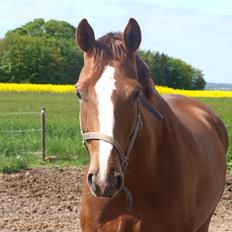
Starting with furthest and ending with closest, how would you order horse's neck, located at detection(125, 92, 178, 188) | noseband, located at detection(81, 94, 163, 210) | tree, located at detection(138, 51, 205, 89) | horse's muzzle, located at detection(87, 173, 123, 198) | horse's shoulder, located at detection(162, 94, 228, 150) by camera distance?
1. tree, located at detection(138, 51, 205, 89)
2. horse's shoulder, located at detection(162, 94, 228, 150)
3. horse's neck, located at detection(125, 92, 178, 188)
4. noseband, located at detection(81, 94, 163, 210)
5. horse's muzzle, located at detection(87, 173, 123, 198)

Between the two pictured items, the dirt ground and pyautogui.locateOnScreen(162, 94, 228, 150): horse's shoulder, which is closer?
pyautogui.locateOnScreen(162, 94, 228, 150): horse's shoulder

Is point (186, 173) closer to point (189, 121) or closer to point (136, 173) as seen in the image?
point (136, 173)

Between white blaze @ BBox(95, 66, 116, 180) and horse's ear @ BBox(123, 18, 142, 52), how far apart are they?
218mm

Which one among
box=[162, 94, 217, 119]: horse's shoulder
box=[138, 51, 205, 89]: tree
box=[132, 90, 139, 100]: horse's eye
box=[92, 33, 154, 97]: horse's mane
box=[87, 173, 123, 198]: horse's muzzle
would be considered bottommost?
box=[138, 51, 205, 89]: tree

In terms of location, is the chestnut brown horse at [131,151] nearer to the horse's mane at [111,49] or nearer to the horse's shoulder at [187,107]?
the horse's mane at [111,49]

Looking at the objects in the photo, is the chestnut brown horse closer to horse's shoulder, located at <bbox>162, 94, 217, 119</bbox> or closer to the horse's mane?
the horse's mane

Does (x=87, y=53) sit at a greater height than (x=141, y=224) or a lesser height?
Result: greater

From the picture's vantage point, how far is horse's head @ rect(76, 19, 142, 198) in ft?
8.77

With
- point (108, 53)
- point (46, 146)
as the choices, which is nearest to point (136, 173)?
point (108, 53)

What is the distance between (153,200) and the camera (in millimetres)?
3299

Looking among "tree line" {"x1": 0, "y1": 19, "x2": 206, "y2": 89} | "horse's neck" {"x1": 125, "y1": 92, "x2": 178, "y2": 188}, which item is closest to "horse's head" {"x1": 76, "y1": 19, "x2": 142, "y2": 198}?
"horse's neck" {"x1": 125, "y1": 92, "x2": 178, "y2": 188}

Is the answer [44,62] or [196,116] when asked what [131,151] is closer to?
[196,116]

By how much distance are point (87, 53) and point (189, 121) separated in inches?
68.6

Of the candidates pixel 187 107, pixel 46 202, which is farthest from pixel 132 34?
pixel 46 202
